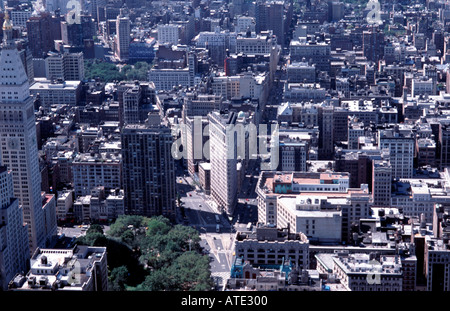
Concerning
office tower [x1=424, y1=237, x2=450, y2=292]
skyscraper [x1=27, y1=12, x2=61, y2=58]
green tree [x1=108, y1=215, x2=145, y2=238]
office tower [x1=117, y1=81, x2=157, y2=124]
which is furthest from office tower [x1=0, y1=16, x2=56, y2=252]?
skyscraper [x1=27, y1=12, x2=61, y2=58]

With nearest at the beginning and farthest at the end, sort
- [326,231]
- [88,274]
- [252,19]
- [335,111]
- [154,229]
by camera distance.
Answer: [88,274] → [326,231] → [154,229] → [335,111] → [252,19]

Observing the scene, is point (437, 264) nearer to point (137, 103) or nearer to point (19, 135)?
point (19, 135)

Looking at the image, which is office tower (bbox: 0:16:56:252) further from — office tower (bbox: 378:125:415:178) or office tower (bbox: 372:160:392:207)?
office tower (bbox: 378:125:415:178)

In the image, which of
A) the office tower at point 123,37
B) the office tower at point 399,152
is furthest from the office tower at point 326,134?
the office tower at point 123,37

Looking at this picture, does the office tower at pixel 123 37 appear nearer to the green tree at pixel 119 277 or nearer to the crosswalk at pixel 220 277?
the crosswalk at pixel 220 277

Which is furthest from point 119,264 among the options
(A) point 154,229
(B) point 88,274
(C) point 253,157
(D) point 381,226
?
(C) point 253,157

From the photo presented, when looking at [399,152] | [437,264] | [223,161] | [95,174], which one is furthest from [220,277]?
[399,152]
